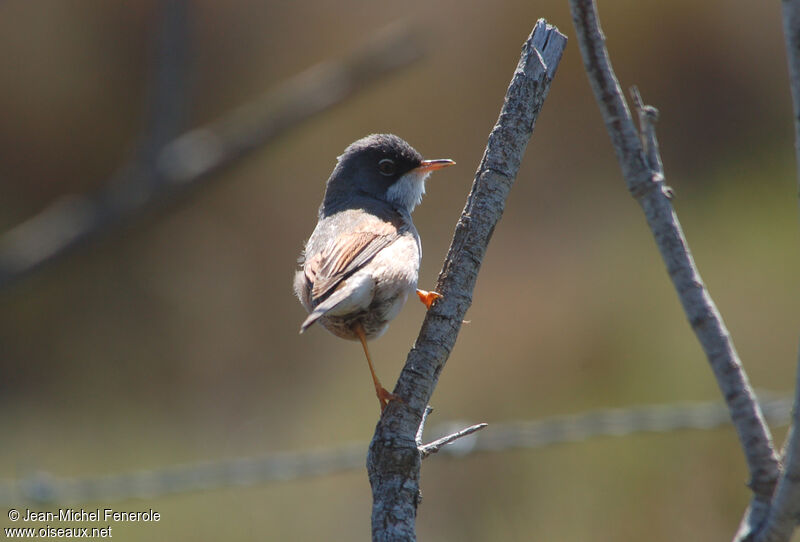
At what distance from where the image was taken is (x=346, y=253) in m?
3.88

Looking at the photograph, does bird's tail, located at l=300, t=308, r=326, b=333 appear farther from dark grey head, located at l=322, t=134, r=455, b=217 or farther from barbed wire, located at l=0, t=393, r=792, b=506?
dark grey head, located at l=322, t=134, r=455, b=217

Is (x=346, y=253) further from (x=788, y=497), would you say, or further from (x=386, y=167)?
(x=788, y=497)

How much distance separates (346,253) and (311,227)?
492cm

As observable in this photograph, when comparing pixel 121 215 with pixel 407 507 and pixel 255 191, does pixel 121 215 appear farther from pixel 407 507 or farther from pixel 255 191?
pixel 407 507

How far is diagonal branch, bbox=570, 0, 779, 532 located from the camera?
1.70 metres

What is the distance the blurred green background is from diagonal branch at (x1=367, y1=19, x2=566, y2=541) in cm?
461

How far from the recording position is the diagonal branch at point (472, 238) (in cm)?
246

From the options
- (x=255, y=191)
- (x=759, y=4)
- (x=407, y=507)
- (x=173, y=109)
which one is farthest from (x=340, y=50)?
(x=407, y=507)

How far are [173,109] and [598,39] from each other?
5952mm

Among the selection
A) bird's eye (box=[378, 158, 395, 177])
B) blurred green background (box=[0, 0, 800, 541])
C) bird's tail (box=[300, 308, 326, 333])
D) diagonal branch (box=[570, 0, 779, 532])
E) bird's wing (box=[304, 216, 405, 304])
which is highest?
blurred green background (box=[0, 0, 800, 541])

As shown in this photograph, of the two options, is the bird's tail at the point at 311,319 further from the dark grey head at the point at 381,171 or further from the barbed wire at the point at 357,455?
the dark grey head at the point at 381,171

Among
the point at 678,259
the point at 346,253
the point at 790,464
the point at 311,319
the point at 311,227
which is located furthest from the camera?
the point at 311,227

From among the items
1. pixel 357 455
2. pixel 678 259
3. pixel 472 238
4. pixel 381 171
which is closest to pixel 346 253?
pixel 381 171

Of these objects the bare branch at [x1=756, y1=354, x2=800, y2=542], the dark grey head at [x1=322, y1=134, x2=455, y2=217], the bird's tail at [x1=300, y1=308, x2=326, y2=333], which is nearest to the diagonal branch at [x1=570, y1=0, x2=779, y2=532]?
the bare branch at [x1=756, y1=354, x2=800, y2=542]
